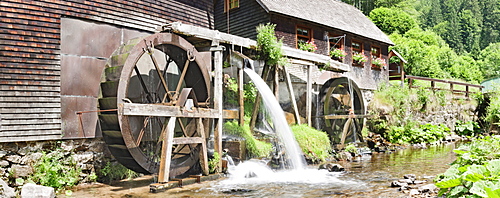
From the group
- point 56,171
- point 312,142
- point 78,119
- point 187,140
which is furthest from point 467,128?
point 56,171

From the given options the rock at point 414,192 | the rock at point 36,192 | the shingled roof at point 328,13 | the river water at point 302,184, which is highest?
the shingled roof at point 328,13

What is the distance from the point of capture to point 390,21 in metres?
31.3

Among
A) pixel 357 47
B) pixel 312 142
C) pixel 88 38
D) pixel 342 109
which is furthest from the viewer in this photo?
pixel 357 47

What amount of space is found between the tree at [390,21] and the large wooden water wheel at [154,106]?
25276mm

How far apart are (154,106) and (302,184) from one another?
9.00 ft

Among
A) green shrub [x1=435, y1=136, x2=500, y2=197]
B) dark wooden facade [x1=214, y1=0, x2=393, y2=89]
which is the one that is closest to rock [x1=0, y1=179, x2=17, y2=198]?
green shrub [x1=435, y1=136, x2=500, y2=197]

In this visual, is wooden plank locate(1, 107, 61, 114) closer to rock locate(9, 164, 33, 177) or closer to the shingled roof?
rock locate(9, 164, 33, 177)

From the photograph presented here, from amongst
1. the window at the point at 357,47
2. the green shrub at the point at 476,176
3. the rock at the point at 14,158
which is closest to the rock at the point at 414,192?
the green shrub at the point at 476,176

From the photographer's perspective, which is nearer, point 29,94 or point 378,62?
point 29,94

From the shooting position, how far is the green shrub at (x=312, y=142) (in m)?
9.93

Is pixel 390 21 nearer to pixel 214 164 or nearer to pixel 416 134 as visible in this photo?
pixel 416 134

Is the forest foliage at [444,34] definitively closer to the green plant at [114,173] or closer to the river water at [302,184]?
the river water at [302,184]

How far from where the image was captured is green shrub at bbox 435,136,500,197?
4090mm

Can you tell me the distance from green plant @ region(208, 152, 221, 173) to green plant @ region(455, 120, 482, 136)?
45.5ft
